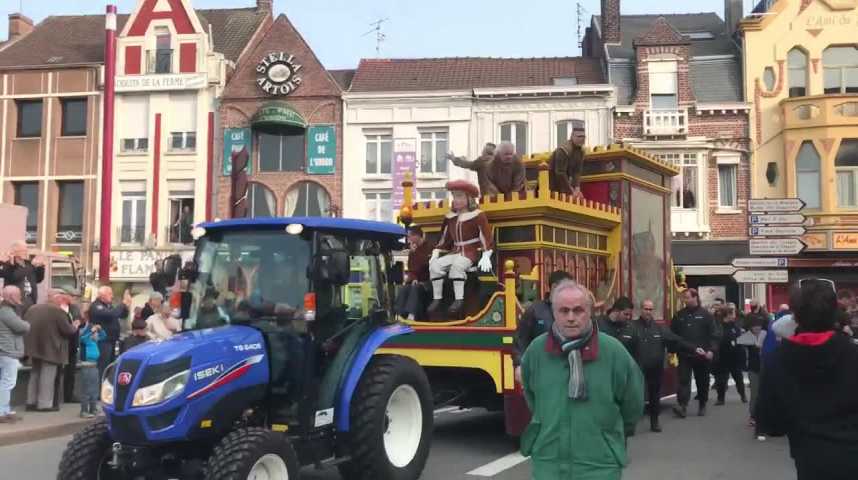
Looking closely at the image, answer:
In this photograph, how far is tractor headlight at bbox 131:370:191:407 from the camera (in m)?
5.77

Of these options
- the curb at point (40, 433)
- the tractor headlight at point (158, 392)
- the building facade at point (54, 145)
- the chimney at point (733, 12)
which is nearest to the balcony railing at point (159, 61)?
the building facade at point (54, 145)

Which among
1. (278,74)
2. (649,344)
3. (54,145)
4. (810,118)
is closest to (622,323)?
(649,344)

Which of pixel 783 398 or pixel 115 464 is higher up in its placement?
pixel 783 398

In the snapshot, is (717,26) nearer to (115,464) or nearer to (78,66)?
(78,66)

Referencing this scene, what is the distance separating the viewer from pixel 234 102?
29.8 m

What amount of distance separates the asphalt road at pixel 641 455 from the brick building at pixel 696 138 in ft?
53.4

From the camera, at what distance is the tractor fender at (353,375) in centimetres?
675

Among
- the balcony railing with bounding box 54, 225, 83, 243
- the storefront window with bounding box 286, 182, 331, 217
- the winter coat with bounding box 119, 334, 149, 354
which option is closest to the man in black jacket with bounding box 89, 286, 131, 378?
the winter coat with bounding box 119, 334, 149, 354

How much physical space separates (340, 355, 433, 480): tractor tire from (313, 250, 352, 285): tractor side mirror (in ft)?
3.68

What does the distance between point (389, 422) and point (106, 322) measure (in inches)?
265

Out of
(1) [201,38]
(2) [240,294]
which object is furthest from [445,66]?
(2) [240,294]

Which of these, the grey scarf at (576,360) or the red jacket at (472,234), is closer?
the grey scarf at (576,360)

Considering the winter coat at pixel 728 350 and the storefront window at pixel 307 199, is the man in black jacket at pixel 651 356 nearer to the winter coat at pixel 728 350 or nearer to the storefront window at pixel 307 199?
the winter coat at pixel 728 350

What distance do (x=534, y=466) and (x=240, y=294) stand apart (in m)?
3.37
